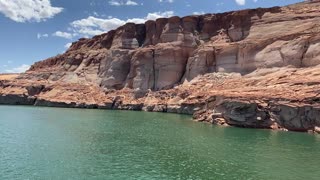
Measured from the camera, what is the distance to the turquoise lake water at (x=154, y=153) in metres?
24.8

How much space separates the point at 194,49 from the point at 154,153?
2477 inches

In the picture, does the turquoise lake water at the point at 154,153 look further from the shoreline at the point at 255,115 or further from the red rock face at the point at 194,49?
the red rock face at the point at 194,49

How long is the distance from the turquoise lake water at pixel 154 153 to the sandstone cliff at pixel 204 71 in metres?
5.74

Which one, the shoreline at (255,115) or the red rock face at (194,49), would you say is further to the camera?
the red rock face at (194,49)

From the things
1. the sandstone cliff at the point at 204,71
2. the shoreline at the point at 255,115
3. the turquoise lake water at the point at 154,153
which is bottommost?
the turquoise lake water at the point at 154,153

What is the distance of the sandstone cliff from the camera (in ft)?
167

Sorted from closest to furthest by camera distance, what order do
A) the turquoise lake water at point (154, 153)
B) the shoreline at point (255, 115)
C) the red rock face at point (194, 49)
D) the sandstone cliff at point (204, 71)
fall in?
the turquoise lake water at point (154, 153), the shoreline at point (255, 115), the sandstone cliff at point (204, 71), the red rock face at point (194, 49)

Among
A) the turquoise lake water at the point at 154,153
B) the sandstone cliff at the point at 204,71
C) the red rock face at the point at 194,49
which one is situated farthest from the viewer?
the red rock face at the point at 194,49

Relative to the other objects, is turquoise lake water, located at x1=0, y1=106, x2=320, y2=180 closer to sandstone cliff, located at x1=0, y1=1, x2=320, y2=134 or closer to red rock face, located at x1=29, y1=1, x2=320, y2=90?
sandstone cliff, located at x1=0, y1=1, x2=320, y2=134

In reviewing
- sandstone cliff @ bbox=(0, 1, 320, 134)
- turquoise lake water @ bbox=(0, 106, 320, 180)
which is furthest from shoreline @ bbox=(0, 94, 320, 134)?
turquoise lake water @ bbox=(0, 106, 320, 180)

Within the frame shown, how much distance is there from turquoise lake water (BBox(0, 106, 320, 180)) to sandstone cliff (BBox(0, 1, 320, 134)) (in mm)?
5745

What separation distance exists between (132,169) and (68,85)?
76716 mm

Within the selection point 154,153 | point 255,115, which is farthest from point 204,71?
point 154,153

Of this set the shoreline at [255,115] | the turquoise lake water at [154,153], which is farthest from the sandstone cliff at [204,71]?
the turquoise lake water at [154,153]
